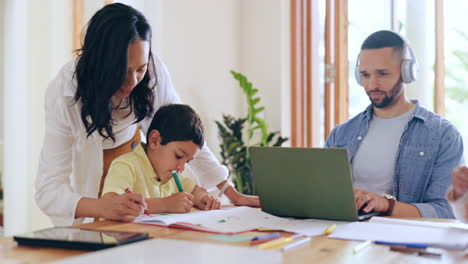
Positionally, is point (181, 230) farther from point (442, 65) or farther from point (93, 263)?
point (442, 65)

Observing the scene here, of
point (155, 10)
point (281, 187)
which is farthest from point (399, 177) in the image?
point (155, 10)

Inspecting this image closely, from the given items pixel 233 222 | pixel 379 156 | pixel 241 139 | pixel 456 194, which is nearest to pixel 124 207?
pixel 233 222

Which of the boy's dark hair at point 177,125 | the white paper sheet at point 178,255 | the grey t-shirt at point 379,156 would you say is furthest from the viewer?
the grey t-shirt at point 379,156

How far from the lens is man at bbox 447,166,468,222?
1286 millimetres

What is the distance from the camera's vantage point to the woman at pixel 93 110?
156 cm

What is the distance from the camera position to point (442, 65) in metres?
3.30

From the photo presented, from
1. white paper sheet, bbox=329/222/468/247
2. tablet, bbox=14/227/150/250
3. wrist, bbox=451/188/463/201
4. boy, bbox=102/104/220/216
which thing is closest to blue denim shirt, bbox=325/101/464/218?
wrist, bbox=451/188/463/201

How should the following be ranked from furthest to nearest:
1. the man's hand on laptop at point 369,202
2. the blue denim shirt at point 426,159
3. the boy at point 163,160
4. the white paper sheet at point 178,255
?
the blue denim shirt at point 426,159 < the boy at point 163,160 < the man's hand on laptop at point 369,202 < the white paper sheet at point 178,255

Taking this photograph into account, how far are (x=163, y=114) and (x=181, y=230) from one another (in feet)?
2.10

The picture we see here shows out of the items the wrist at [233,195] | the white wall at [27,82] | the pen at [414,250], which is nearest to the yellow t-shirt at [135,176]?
the wrist at [233,195]

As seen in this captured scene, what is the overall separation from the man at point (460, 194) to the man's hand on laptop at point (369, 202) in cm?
21

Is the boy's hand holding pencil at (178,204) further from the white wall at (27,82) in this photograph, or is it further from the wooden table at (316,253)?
the white wall at (27,82)

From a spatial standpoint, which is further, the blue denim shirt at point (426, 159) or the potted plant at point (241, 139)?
the potted plant at point (241, 139)

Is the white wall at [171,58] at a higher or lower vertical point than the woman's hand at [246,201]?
higher
